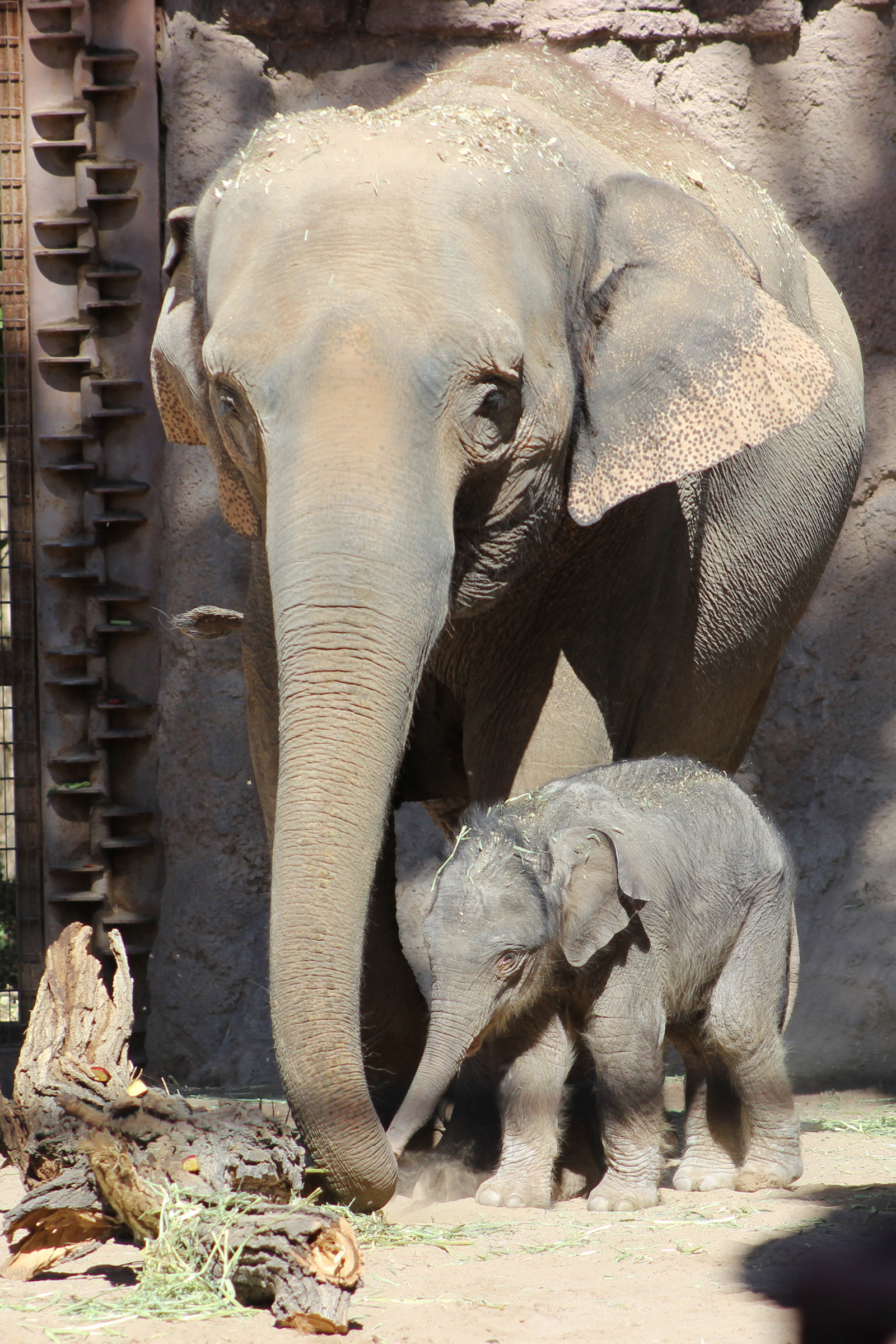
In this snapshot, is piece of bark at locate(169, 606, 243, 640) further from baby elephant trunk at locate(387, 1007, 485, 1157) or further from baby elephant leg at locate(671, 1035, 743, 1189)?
baby elephant leg at locate(671, 1035, 743, 1189)

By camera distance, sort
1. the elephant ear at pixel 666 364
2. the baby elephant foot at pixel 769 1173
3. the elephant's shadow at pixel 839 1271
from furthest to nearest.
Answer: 1. the baby elephant foot at pixel 769 1173
2. the elephant ear at pixel 666 364
3. the elephant's shadow at pixel 839 1271

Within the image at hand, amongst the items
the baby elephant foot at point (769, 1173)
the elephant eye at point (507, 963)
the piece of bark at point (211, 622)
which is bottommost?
the baby elephant foot at point (769, 1173)

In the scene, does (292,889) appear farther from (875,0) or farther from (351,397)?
(875,0)

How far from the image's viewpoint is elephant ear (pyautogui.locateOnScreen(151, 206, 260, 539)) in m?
3.63

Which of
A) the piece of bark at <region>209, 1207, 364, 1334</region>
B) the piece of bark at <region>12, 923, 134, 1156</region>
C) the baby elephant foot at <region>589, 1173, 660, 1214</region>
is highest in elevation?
the piece of bark at <region>209, 1207, 364, 1334</region>

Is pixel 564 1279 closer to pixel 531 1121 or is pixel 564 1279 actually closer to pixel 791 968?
pixel 531 1121

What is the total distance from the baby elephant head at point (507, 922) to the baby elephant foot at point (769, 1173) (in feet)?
2.34

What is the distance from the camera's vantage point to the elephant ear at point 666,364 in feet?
11.6

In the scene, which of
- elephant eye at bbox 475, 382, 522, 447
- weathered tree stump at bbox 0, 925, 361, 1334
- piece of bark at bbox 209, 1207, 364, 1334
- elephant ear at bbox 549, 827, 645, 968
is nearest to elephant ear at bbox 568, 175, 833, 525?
elephant eye at bbox 475, 382, 522, 447

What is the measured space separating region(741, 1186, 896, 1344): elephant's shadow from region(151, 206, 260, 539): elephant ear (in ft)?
6.34

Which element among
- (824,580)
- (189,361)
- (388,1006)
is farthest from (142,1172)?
(824,580)

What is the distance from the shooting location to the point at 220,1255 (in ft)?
8.65

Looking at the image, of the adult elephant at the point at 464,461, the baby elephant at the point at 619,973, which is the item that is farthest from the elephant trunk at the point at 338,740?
the baby elephant at the point at 619,973

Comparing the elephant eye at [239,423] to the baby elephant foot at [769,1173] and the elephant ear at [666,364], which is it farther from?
the baby elephant foot at [769,1173]
